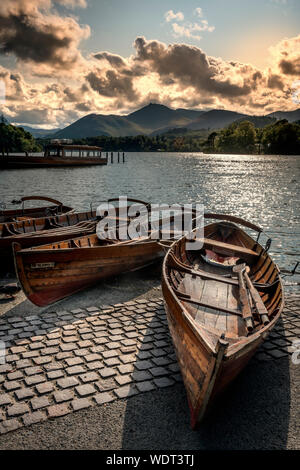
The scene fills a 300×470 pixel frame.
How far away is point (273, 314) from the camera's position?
6734mm

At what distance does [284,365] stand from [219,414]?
2331 millimetres

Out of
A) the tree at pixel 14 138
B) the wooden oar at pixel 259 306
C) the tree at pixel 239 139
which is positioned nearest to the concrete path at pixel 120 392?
the wooden oar at pixel 259 306

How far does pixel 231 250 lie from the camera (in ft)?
36.5

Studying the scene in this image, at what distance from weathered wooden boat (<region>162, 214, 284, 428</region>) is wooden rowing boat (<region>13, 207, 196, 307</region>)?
1963 millimetres

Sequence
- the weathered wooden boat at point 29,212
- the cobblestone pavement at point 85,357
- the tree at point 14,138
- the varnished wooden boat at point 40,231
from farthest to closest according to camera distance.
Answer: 1. the tree at point 14,138
2. the weathered wooden boat at point 29,212
3. the varnished wooden boat at point 40,231
4. the cobblestone pavement at point 85,357

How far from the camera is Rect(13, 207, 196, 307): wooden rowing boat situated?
28.6ft

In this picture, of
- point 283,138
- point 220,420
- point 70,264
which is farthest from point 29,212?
point 283,138

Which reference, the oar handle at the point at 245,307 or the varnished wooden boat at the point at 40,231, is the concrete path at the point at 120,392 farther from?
the varnished wooden boat at the point at 40,231

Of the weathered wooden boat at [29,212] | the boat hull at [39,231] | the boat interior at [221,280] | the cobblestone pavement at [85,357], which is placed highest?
the weathered wooden boat at [29,212]

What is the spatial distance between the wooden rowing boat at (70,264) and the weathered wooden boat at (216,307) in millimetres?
1963

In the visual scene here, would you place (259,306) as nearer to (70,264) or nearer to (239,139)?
(70,264)

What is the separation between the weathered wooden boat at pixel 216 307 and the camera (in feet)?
15.4

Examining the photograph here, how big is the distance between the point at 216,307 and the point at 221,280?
1681 millimetres
